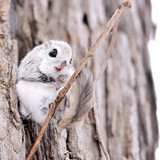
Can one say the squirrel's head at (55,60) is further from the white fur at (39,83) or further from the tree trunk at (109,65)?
the tree trunk at (109,65)

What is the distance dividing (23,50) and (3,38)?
496mm

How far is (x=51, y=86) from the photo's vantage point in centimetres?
148

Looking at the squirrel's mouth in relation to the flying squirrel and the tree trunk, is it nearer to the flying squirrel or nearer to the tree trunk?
the flying squirrel

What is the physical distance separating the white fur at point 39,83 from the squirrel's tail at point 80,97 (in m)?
0.08

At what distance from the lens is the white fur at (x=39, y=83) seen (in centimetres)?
146

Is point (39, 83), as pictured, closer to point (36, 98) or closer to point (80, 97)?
point (36, 98)

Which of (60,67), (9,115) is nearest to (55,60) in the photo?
(60,67)

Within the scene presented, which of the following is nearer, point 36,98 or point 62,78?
point 36,98

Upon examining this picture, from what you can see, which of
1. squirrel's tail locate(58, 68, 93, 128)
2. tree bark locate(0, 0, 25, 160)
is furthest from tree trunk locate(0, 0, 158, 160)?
squirrel's tail locate(58, 68, 93, 128)

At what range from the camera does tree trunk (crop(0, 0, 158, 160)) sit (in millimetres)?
1956

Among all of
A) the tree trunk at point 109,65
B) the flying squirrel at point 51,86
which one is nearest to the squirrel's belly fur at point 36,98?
the flying squirrel at point 51,86

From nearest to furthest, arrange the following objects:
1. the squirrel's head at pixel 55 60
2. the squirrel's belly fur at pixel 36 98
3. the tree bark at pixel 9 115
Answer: the tree bark at pixel 9 115 < the squirrel's belly fur at pixel 36 98 < the squirrel's head at pixel 55 60

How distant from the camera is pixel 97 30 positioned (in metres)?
2.51

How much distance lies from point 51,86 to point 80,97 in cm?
14
